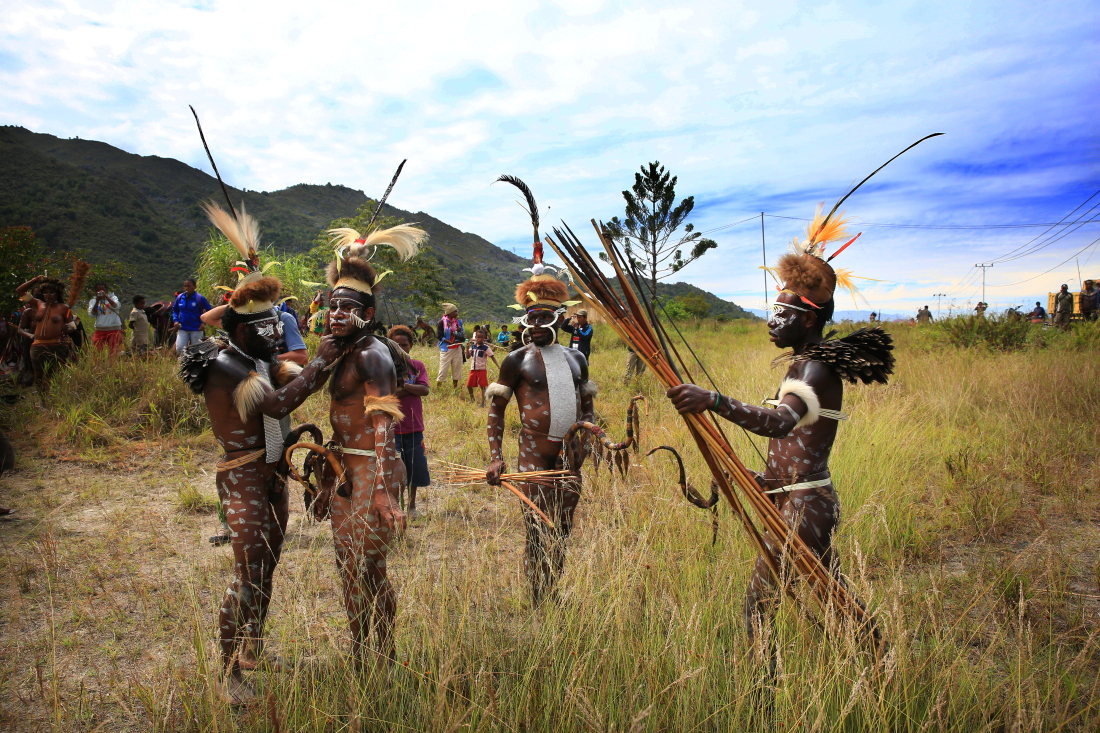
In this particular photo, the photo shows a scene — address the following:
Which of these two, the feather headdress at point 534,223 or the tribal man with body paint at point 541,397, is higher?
the feather headdress at point 534,223

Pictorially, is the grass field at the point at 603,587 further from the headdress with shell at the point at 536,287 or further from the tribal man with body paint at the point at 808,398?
the headdress with shell at the point at 536,287

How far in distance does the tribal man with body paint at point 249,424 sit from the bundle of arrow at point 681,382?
125 cm

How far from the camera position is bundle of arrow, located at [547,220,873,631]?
1972 millimetres

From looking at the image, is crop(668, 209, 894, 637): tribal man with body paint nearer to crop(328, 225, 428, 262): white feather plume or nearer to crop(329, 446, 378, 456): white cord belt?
crop(329, 446, 378, 456): white cord belt

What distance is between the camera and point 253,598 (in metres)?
2.44

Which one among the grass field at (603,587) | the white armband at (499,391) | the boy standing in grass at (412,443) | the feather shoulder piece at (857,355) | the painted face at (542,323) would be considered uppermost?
the painted face at (542,323)

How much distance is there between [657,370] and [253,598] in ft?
6.49

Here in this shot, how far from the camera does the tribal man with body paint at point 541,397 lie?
3072mm

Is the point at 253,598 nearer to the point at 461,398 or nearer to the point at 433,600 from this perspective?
the point at 433,600

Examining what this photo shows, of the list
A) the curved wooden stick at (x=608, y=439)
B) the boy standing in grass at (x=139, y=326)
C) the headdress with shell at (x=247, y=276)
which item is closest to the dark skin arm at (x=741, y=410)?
the curved wooden stick at (x=608, y=439)

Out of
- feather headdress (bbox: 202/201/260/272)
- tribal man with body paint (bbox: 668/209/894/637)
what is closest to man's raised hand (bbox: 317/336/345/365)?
feather headdress (bbox: 202/201/260/272)

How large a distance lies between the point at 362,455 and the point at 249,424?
55cm

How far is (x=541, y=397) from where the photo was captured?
3.16m

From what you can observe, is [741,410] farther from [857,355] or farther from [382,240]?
[382,240]
